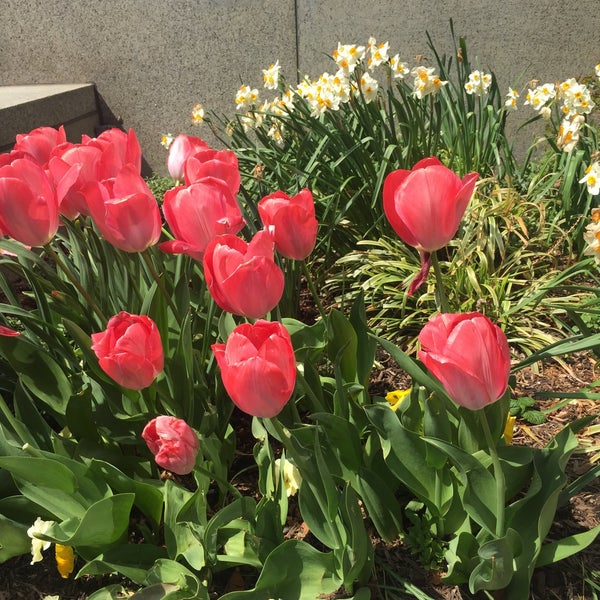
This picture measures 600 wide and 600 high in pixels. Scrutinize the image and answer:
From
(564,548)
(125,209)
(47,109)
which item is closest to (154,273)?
(125,209)

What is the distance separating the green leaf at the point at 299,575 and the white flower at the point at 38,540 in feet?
1.42

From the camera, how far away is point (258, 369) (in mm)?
921

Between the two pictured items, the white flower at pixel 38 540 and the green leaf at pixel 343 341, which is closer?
the white flower at pixel 38 540

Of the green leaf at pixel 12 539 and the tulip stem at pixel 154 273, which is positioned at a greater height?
the tulip stem at pixel 154 273

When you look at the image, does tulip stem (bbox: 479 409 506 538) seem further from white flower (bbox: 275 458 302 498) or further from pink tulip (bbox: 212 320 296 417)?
white flower (bbox: 275 458 302 498)

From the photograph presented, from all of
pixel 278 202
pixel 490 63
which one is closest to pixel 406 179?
pixel 278 202

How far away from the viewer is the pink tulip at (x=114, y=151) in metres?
1.32

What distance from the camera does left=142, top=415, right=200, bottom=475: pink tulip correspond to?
1143mm

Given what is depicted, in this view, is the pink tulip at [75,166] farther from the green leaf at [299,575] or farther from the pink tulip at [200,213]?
the green leaf at [299,575]

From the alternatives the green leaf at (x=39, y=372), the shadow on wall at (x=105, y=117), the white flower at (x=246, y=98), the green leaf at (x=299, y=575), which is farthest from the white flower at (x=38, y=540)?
the shadow on wall at (x=105, y=117)

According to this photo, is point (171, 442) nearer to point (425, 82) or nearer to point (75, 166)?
point (75, 166)

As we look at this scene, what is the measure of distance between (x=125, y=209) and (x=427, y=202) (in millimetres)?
546

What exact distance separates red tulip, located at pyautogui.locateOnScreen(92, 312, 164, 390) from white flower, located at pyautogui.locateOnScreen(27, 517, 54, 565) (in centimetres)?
39

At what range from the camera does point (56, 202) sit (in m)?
1.21
